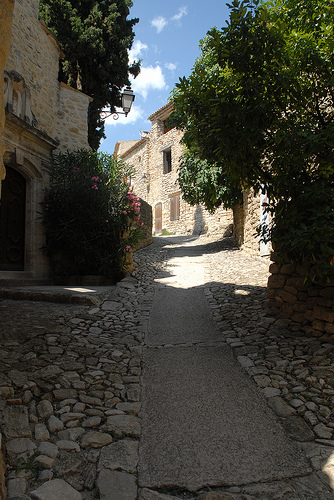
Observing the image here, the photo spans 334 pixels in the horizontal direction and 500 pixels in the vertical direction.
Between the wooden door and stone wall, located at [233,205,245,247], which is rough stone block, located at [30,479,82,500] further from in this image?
the wooden door

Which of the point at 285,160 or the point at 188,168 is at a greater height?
the point at 188,168

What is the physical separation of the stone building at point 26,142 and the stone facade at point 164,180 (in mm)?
9532

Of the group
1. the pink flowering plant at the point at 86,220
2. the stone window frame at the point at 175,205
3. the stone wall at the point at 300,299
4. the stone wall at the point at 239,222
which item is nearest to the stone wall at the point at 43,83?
the pink flowering plant at the point at 86,220

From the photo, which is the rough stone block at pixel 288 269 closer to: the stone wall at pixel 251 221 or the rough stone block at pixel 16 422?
the rough stone block at pixel 16 422

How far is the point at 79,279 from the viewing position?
23.2 ft

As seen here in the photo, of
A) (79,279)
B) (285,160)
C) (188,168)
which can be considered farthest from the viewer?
(188,168)

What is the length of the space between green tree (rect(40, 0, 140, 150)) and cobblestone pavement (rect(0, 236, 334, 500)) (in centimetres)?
750

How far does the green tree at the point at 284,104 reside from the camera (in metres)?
3.32

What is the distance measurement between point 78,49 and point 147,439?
11.0 m

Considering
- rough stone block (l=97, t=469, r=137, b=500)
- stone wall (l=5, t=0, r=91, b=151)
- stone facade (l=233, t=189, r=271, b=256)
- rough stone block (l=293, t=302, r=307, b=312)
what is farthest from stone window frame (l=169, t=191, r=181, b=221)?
rough stone block (l=97, t=469, r=137, b=500)

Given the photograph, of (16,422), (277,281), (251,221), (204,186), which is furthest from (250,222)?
(16,422)

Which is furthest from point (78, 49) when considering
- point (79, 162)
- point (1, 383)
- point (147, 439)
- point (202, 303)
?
point (147, 439)

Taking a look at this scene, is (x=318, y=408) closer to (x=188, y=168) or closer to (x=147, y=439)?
(x=147, y=439)

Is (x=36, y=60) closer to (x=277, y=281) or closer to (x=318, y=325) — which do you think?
(x=277, y=281)
